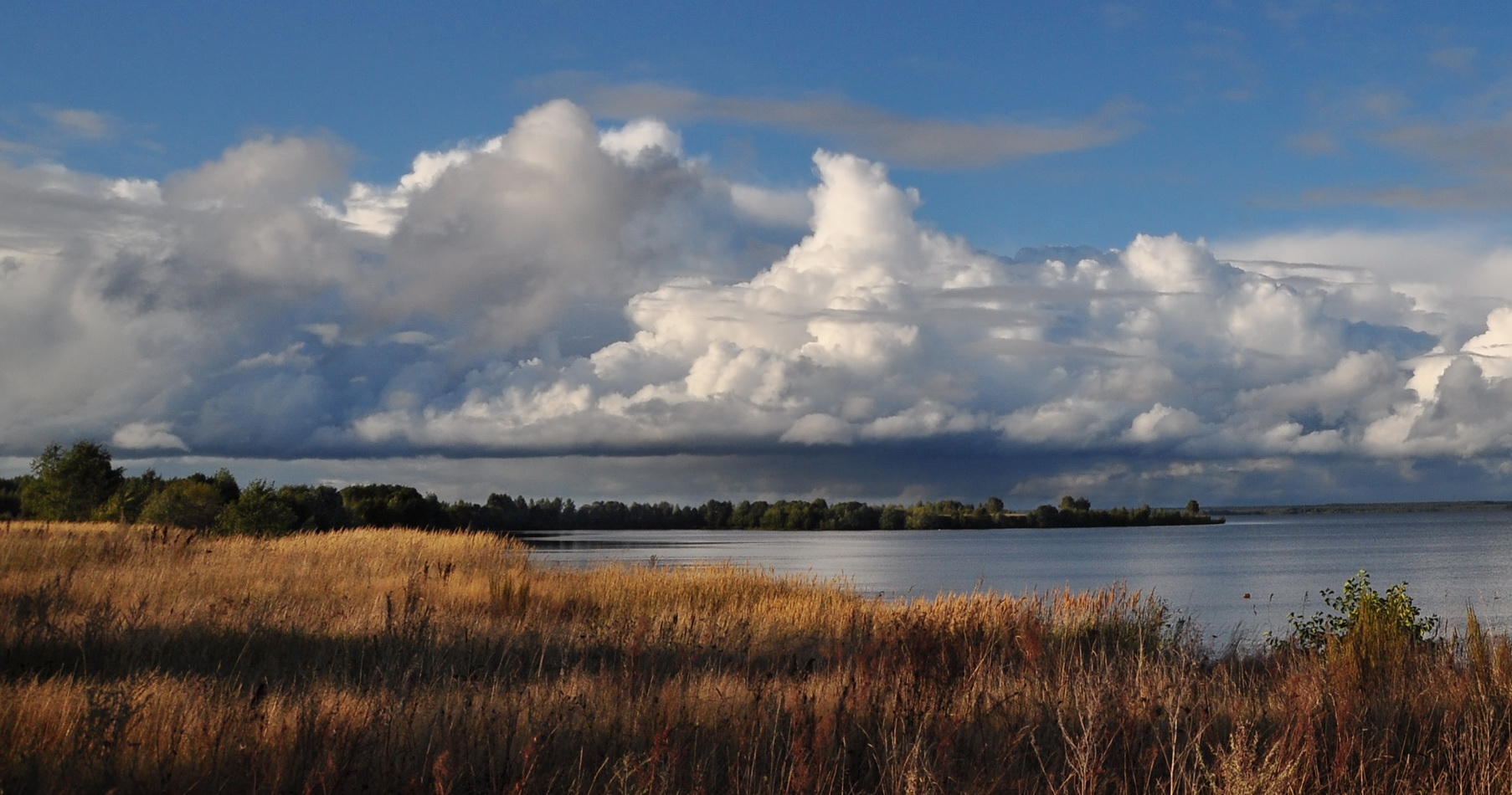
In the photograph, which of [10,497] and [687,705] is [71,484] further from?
[687,705]

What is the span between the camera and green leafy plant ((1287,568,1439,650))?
13773 millimetres

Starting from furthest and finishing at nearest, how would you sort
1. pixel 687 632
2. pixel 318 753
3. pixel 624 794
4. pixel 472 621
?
pixel 472 621 → pixel 687 632 → pixel 318 753 → pixel 624 794

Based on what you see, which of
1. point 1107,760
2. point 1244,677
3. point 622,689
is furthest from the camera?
point 1244,677

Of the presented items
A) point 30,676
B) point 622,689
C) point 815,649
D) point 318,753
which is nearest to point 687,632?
point 815,649

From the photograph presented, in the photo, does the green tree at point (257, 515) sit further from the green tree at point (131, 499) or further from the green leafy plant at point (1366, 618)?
the green leafy plant at point (1366, 618)

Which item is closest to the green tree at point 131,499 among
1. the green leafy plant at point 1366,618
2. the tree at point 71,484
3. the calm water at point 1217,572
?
the tree at point 71,484

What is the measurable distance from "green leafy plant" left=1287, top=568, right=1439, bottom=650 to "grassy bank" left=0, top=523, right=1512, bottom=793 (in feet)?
0.88

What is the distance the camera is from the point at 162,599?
16484 millimetres

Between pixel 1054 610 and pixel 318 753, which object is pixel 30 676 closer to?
pixel 318 753

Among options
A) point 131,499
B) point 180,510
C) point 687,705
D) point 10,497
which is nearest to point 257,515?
point 180,510

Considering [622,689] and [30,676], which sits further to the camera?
[30,676]

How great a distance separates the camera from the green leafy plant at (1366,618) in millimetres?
13773

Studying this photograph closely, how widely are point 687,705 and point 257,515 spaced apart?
1288 inches

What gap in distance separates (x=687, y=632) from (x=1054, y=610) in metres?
7.46
